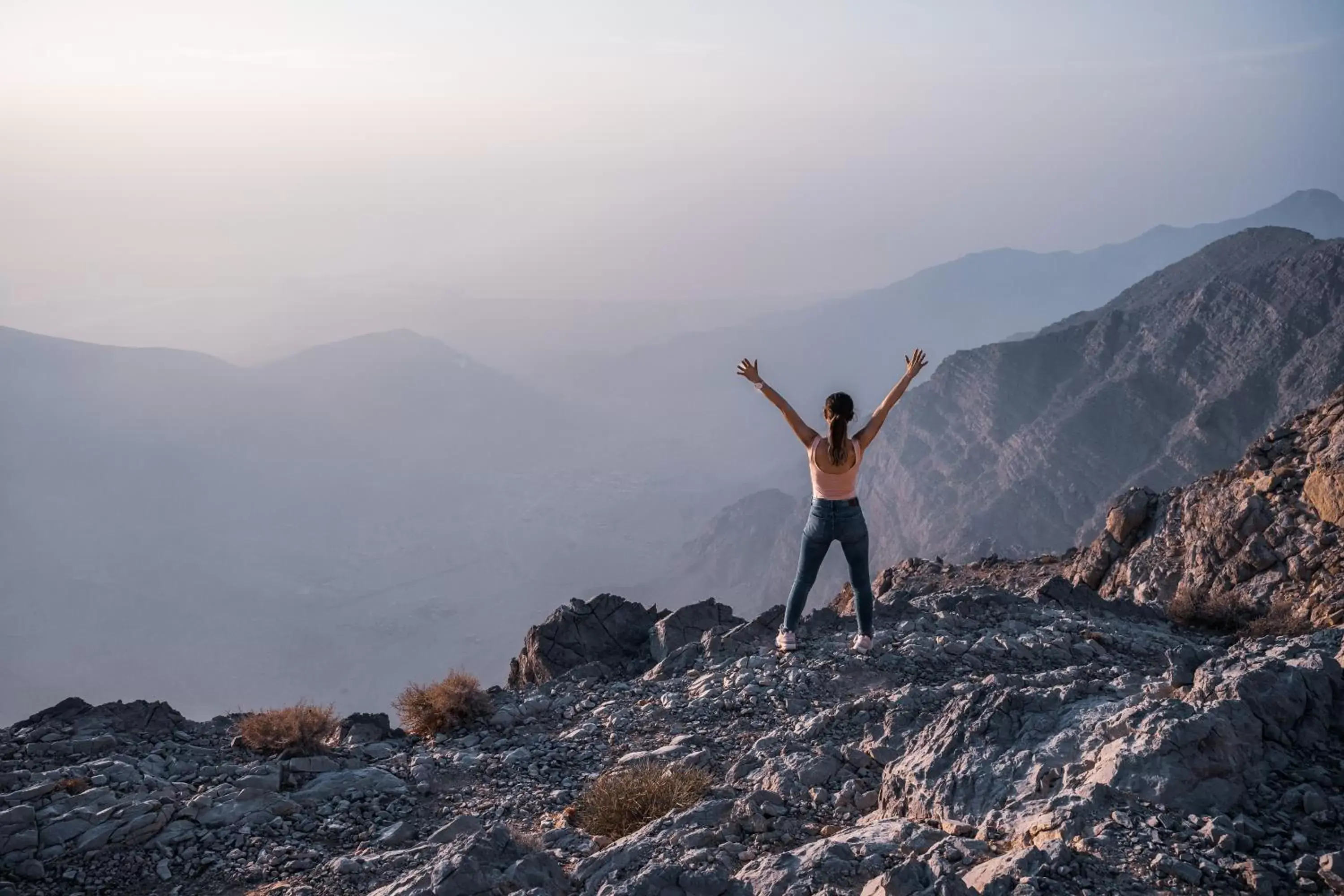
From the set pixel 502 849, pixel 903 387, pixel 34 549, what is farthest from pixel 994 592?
pixel 34 549

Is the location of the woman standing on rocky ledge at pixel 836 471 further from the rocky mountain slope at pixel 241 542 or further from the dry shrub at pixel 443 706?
the rocky mountain slope at pixel 241 542

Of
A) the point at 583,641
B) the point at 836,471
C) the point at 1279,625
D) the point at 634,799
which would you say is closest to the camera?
the point at 634,799

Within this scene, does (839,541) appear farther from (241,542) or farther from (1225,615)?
(241,542)

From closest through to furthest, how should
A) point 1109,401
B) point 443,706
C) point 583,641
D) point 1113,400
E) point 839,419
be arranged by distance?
point 839,419 < point 443,706 < point 583,641 < point 1113,400 < point 1109,401

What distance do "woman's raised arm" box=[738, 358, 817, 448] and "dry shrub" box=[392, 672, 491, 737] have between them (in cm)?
450

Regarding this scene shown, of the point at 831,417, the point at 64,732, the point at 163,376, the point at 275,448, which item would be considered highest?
the point at 163,376

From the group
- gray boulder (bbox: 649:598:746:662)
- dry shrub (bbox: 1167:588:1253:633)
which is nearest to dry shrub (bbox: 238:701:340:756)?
gray boulder (bbox: 649:598:746:662)

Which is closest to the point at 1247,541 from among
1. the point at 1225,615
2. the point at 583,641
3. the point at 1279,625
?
the point at 1225,615

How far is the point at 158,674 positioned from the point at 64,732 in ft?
387

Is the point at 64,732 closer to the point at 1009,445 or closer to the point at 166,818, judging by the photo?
the point at 166,818

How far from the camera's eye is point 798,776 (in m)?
6.49

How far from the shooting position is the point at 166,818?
6934 mm

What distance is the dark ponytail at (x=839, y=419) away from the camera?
319 inches

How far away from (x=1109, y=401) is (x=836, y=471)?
80957mm
